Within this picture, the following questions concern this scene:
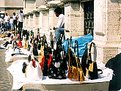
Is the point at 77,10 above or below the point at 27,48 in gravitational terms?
above

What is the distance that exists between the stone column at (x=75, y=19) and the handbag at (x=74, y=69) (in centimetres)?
565

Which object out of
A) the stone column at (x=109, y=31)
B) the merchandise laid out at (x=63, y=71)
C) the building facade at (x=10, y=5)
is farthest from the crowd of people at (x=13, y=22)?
the merchandise laid out at (x=63, y=71)

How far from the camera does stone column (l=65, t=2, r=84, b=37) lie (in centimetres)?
1416

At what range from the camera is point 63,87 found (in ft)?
26.8

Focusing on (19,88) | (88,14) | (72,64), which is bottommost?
(19,88)

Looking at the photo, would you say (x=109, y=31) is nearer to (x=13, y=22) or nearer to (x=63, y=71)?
(x=63, y=71)

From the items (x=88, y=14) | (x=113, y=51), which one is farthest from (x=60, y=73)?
(x=88, y=14)

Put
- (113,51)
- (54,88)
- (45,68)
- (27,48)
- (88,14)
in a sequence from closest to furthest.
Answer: (54,88)
(45,68)
(113,51)
(88,14)
(27,48)

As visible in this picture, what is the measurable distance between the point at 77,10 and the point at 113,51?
4.42 meters

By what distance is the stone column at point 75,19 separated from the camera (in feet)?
46.5

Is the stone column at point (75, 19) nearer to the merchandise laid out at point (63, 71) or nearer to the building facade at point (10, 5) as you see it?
the merchandise laid out at point (63, 71)

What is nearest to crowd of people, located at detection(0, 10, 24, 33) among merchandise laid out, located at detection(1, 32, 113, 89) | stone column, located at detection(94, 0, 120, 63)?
stone column, located at detection(94, 0, 120, 63)

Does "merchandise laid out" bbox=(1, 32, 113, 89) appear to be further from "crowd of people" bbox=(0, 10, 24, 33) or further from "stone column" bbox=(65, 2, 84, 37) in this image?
"crowd of people" bbox=(0, 10, 24, 33)

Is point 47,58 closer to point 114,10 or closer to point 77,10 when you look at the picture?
point 114,10
